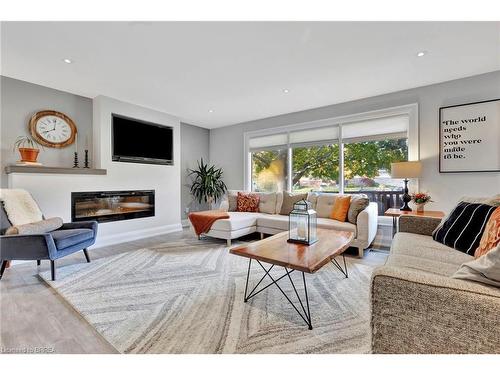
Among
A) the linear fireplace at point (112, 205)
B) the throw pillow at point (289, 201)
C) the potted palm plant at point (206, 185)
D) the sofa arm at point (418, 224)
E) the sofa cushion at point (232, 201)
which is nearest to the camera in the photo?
the sofa arm at point (418, 224)

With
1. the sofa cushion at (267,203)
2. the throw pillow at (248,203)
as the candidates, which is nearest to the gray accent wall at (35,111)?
the throw pillow at (248,203)

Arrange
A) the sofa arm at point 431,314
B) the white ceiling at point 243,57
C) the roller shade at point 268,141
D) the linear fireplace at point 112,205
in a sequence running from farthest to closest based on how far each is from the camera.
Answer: the roller shade at point 268,141 < the linear fireplace at point 112,205 < the white ceiling at point 243,57 < the sofa arm at point 431,314

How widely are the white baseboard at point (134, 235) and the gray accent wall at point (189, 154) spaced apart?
69 centimetres

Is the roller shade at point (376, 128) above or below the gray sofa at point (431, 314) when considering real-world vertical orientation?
above

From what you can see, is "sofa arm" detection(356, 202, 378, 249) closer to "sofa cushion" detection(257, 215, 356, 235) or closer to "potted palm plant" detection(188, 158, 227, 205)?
"sofa cushion" detection(257, 215, 356, 235)

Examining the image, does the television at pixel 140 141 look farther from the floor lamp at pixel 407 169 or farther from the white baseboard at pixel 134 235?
the floor lamp at pixel 407 169

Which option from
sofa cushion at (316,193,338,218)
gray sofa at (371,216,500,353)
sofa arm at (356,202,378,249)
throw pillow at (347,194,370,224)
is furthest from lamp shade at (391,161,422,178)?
gray sofa at (371,216,500,353)

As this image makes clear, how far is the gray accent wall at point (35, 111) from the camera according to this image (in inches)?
122

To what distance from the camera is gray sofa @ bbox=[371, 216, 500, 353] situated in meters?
0.83

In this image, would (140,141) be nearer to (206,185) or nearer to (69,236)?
(206,185)

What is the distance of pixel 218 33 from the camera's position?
2152mm
